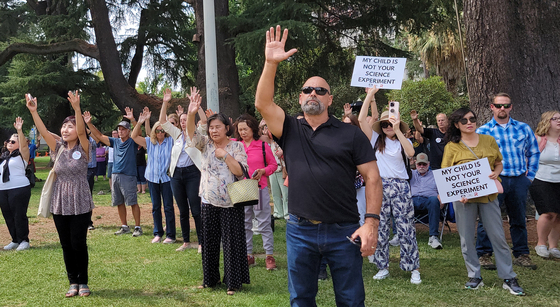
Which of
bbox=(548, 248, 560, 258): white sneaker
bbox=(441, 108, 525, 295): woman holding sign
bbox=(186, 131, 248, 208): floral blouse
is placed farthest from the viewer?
bbox=(548, 248, 560, 258): white sneaker

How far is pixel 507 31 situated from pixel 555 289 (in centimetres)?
558

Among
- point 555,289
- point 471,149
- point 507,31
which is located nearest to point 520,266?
point 555,289

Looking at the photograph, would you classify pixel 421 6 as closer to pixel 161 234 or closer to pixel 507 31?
pixel 507 31

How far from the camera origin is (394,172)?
6.45m

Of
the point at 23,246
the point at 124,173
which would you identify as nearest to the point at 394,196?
the point at 124,173

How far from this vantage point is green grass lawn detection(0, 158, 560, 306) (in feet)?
18.2

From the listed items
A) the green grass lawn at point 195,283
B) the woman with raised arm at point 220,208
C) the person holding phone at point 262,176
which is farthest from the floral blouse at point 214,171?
the green grass lawn at point 195,283

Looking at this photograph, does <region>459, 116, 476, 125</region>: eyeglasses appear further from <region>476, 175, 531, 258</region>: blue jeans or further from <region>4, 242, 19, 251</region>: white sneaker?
<region>4, 242, 19, 251</region>: white sneaker

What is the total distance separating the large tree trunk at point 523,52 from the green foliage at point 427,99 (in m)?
16.5

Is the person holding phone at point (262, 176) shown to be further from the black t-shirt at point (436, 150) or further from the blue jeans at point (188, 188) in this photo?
the black t-shirt at point (436, 150)

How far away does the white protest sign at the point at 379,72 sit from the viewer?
Answer: 23.4 ft

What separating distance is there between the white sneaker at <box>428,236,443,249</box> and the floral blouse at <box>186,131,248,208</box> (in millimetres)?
3757

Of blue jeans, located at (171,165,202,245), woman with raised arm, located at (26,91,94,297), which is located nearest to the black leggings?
woman with raised arm, located at (26,91,94,297)

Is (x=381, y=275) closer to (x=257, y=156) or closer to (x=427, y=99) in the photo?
(x=257, y=156)
